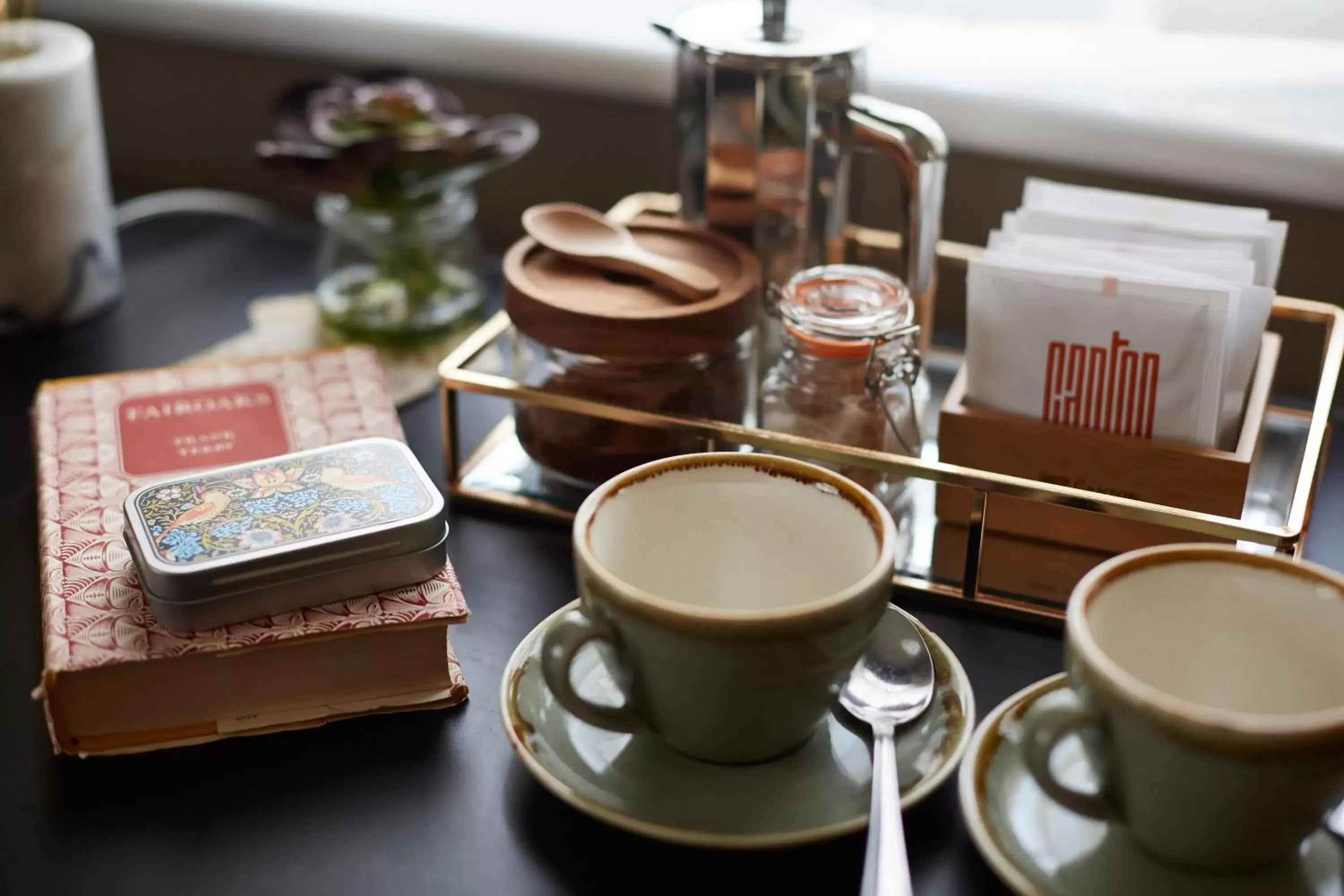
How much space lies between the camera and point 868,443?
0.66m

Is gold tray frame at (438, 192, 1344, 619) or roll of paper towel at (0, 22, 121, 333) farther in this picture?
roll of paper towel at (0, 22, 121, 333)

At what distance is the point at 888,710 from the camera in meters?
0.53

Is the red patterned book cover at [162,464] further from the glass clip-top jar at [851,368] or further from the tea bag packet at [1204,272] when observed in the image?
the tea bag packet at [1204,272]

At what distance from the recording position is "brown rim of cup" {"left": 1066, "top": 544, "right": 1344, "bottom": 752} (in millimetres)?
406

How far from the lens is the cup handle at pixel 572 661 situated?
48cm

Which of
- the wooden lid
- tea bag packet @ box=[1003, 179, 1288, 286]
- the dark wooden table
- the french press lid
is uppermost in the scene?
the french press lid

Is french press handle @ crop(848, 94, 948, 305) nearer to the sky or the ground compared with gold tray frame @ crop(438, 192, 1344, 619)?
nearer to the sky

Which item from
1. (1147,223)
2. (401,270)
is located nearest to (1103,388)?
(1147,223)

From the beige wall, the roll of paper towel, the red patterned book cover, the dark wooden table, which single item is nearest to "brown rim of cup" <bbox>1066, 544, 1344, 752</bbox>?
the dark wooden table

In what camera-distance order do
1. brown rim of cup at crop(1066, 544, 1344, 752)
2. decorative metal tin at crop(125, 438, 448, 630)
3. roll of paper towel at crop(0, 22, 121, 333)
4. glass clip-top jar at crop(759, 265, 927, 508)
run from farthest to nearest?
roll of paper towel at crop(0, 22, 121, 333) → glass clip-top jar at crop(759, 265, 927, 508) → decorative metal tin at crop(125, 438, 448, 630) → brown rim of cup at crop(1066, 544, 1344, 752)

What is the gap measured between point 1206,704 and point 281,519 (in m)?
0.37

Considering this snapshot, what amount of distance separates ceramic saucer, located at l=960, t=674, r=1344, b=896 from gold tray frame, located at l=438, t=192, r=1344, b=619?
0.12 meters

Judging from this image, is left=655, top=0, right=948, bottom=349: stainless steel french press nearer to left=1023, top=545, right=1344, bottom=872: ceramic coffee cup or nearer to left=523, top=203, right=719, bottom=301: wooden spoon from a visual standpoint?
left=523, top=203, right=719, bottom=301: wooden spoon

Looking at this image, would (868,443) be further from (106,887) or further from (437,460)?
(106,887)
